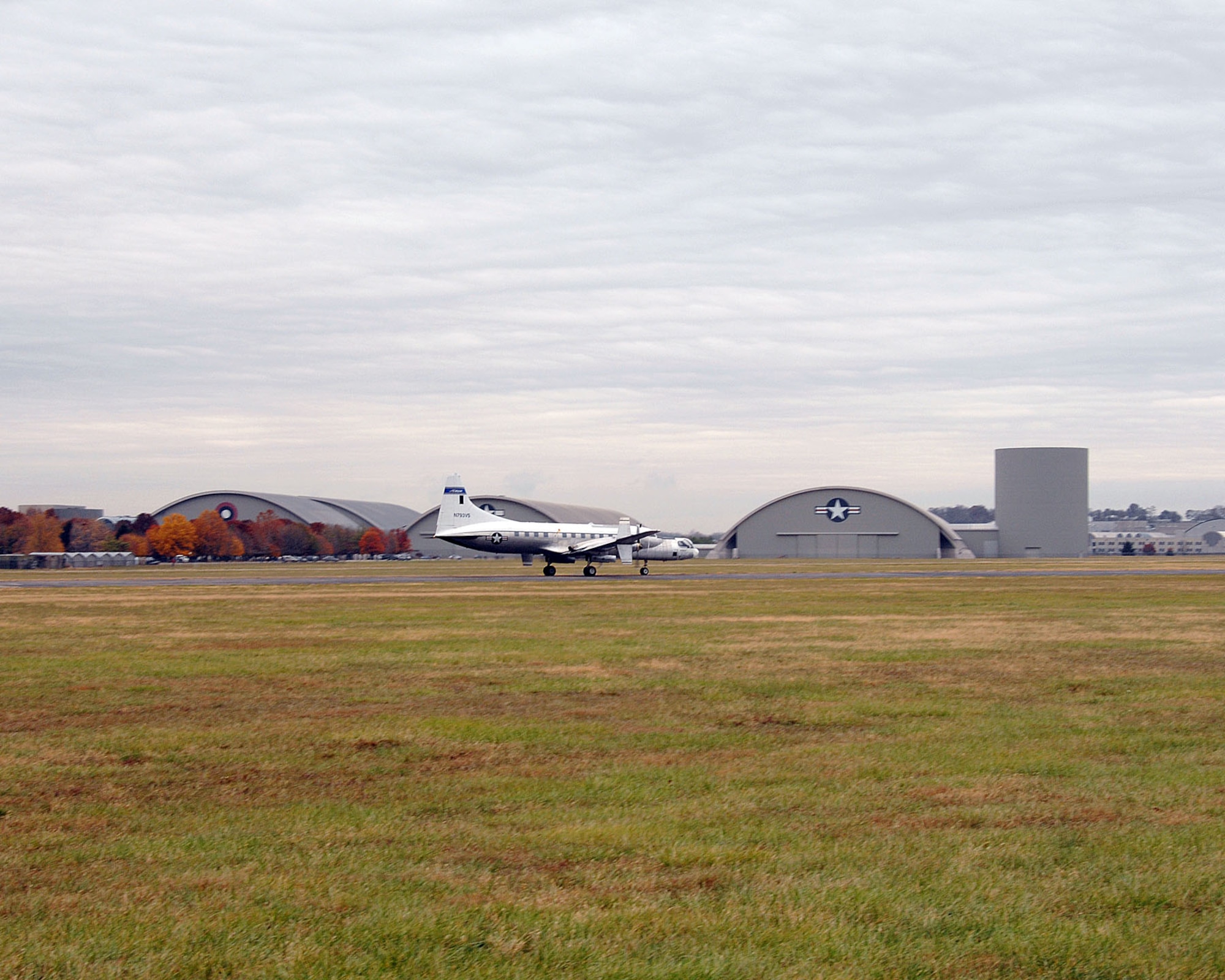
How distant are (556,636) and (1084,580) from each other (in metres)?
43.3

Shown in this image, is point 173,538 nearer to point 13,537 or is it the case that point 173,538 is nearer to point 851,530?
point 13,537

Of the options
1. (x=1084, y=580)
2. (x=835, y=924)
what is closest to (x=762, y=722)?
(x=835, y=924)

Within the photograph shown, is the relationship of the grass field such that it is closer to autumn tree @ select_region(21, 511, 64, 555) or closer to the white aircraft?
the white aircraft

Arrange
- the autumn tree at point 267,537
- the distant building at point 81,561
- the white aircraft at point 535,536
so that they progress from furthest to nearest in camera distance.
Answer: the autumn tree at point 267,537, the distant building at point 81,561, the white aircraft at point 535,536

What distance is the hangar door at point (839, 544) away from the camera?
151 metres

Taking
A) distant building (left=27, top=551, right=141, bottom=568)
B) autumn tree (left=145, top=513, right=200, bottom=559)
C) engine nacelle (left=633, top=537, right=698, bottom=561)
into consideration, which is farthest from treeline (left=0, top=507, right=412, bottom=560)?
engine nacelle (left=633, top=537, right=698, bottom=561)

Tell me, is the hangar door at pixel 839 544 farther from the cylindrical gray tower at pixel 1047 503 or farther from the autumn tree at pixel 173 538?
the autumn tree at pixel 173 538

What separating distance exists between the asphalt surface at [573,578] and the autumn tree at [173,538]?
253 ft

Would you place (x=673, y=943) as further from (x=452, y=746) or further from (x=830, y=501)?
(x=830, y=501)

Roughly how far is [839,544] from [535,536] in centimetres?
8493

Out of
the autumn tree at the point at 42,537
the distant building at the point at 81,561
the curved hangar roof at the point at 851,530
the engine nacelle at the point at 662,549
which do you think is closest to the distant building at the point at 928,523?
the curved hangar roof at the point at 851,530

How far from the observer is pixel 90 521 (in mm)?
186875

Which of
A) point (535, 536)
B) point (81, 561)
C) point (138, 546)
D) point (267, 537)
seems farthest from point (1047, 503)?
point (138, 546)

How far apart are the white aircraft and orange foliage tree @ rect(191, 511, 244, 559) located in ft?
321
